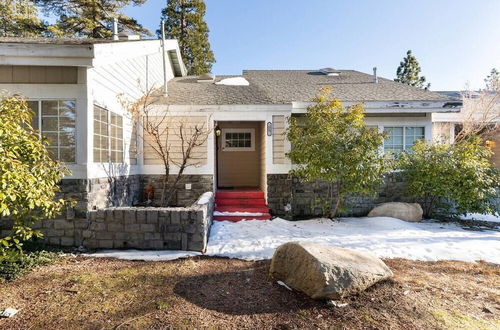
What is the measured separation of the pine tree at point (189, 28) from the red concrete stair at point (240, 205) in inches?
587

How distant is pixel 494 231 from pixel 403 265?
4266 mm

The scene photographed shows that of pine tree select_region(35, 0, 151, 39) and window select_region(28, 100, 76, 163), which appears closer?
window select_region(28, 100, 76, 163)

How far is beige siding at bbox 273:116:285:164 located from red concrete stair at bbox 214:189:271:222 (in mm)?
1218

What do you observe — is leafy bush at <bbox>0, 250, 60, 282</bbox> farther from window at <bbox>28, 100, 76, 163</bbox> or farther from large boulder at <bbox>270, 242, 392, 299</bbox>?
large boulder at <bbox>270, 242, 392, 299</bbox>

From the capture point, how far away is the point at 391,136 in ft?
28.2

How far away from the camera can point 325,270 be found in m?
3.10

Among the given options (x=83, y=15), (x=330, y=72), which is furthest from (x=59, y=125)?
(x=83, y=15)

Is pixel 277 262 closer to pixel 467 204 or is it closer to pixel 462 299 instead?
pixel 462 299

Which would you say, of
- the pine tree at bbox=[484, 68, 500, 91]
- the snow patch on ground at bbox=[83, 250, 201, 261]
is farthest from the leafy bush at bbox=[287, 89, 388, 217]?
the pine tree at bbox=[484, 68, 500, 91]

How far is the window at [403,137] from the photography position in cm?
865

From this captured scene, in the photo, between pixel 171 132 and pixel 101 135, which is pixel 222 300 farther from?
pixel 171 132

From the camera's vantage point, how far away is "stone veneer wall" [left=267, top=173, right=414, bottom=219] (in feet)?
24.7

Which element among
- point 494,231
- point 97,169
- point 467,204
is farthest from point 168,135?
point 494,231

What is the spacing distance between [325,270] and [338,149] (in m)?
4.10
